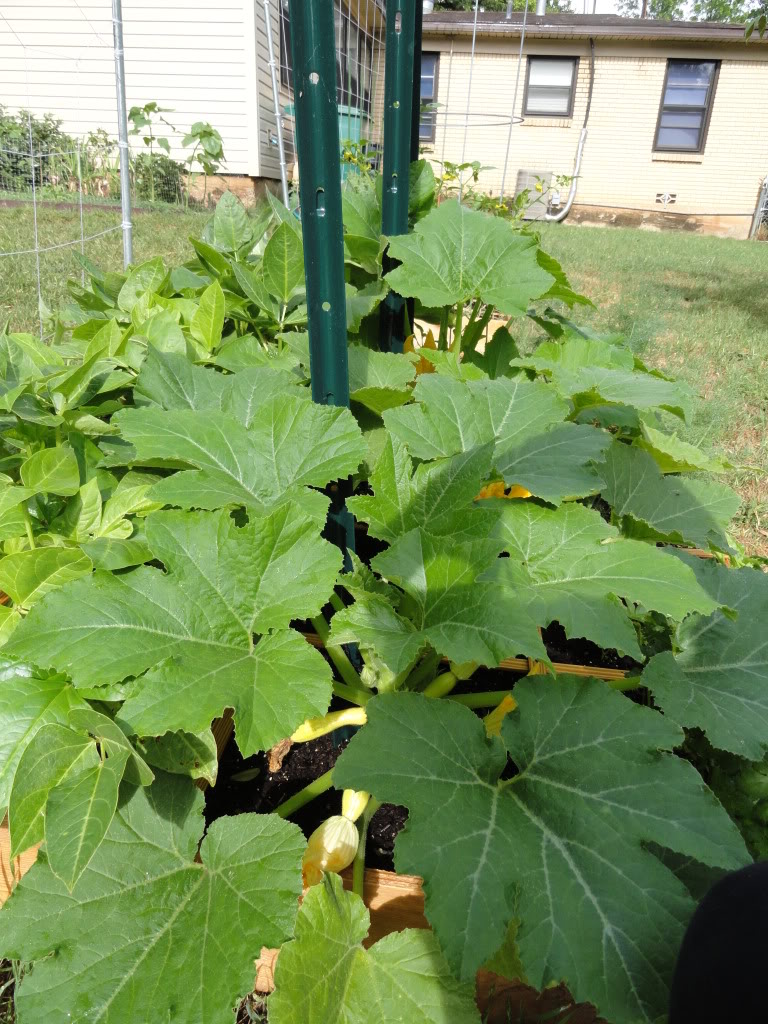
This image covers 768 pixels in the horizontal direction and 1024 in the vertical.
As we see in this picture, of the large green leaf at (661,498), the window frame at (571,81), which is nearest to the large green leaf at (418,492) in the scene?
the large green leaf at (661,498)

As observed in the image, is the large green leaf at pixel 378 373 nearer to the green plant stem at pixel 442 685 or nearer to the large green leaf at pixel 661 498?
the large green leaf at pixel 661 498

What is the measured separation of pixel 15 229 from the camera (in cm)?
572

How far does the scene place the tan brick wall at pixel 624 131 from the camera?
13359mm

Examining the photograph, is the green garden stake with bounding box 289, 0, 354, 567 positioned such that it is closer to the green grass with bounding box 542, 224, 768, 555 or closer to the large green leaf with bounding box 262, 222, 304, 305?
the large green leaf with bounding box 262, 222, 304, 305

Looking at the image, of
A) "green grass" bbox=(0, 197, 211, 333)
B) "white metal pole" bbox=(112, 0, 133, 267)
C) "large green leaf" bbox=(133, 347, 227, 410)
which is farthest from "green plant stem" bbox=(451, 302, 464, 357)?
"green grass" bbox=(0, 197, 211, 333)

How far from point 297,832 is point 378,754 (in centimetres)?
14

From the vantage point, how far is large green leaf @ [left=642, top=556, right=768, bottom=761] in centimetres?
90

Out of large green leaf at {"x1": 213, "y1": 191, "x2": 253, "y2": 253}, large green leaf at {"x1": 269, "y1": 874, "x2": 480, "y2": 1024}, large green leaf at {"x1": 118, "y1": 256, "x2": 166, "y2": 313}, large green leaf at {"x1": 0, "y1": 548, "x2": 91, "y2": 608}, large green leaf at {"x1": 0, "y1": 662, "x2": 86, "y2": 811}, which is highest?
large green leaf at {"x1": 213, "y1": 191, "x2": 253, "y2": 253}

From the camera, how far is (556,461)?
1.14 meters

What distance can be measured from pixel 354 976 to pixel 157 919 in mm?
241

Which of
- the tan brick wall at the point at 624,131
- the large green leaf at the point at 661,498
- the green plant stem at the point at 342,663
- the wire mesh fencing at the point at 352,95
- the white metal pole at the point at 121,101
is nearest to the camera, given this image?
the green plant stem at the point at 342,663

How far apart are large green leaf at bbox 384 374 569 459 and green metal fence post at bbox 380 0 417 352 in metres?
0.70

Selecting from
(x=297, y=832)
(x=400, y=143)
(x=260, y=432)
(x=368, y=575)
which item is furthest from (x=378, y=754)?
(x=400, y=143)

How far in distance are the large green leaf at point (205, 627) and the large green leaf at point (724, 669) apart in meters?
0.49
